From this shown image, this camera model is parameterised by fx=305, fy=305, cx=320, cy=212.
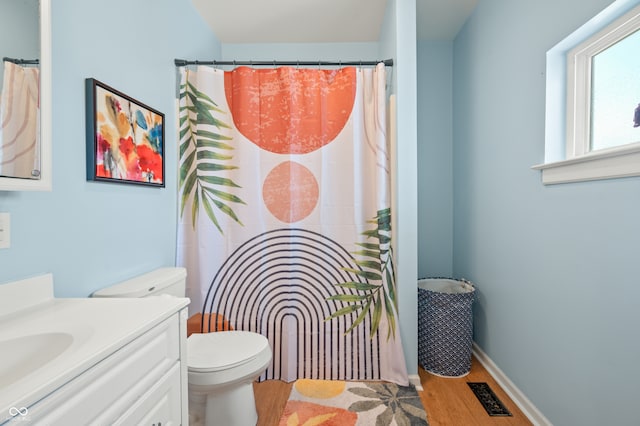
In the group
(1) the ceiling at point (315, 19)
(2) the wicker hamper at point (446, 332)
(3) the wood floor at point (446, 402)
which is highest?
(1) the ceiling at point (315, 19)

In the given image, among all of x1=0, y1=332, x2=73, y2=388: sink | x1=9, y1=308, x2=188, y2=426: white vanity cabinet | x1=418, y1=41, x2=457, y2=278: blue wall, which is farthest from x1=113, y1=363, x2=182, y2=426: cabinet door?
x1=418, y1=41, x2=457, y2=278: blue wall

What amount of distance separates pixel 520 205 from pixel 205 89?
2.02 m

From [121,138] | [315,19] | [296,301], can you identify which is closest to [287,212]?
[296,301]

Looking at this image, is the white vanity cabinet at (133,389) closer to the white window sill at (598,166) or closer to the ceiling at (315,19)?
the white window sill at (598,166)

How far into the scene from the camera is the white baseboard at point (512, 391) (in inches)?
60.9

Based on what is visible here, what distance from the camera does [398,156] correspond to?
1894 mm

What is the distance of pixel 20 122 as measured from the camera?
96 centimetres

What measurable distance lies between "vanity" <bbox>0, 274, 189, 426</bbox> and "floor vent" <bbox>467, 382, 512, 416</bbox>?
159cm

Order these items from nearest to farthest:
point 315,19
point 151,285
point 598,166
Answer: point 598,166
point 151,285
point 315,19

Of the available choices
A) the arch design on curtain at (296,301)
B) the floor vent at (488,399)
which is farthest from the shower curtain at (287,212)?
the floor vent at (488,399)

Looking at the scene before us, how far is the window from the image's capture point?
3.83 ft

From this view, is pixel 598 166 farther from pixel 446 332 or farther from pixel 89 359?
pixel 89 359

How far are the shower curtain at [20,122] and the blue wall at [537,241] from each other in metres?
2.02

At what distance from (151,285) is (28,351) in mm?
614
